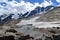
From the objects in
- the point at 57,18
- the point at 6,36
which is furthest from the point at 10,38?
the point at 57,18

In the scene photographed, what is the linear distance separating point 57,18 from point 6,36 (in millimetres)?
77807

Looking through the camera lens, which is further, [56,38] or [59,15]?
[59,15]

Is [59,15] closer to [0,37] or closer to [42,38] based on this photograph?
[42,38]

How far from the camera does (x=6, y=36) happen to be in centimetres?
2992

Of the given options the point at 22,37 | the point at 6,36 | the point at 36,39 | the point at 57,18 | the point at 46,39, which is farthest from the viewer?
the point at 57,18

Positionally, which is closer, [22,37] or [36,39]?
[22,37]

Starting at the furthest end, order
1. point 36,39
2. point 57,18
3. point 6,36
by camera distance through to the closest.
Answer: point 57,18 < point 36,39 < point 6,36

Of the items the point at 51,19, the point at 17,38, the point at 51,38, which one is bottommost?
the point at 51,19

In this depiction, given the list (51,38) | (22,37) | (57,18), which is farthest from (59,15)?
(22,37)

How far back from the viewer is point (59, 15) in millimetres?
109812

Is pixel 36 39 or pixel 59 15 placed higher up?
pixel 36 39

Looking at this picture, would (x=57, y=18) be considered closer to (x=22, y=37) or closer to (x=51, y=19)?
(x=51, y=19)

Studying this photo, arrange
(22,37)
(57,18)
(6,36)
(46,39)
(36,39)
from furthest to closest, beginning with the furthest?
(57,18)
(46,39)
(36,39)
(22,37)
(6,36)

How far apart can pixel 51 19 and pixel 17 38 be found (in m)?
76.5
